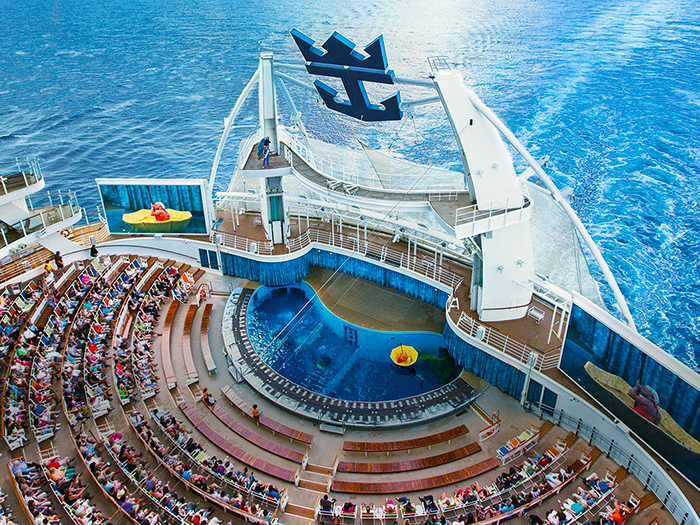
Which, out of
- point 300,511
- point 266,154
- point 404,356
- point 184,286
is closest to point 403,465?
point 300,511

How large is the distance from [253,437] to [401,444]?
841cm

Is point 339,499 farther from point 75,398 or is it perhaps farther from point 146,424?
point 75,398

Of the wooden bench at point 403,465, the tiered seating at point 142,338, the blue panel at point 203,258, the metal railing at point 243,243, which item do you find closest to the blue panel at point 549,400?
the wooden bench at point 403,465

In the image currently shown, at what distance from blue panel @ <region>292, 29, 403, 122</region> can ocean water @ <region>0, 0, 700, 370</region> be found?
81.2 feet

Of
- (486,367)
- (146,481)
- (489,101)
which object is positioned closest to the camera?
(146,481)

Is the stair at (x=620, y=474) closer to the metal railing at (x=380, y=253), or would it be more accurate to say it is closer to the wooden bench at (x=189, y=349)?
the metal railing at (x=380, y=253)

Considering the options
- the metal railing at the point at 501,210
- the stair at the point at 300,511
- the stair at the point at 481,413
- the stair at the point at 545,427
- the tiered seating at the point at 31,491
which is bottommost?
the stair at the point at 300,511

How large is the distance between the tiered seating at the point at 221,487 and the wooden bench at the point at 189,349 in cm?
595

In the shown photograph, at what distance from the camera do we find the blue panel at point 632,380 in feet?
78.1

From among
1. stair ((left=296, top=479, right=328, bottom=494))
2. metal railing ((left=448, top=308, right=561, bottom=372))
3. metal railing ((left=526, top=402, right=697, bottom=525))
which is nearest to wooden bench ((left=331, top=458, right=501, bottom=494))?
stair ((left=296, top=479, right=328, bottom=494))

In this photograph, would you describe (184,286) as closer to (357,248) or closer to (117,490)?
(357,248)

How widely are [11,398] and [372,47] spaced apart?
27961mm

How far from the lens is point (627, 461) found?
90.7 feet

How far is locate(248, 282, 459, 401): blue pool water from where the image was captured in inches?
1373
